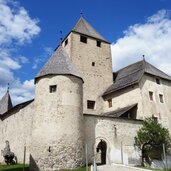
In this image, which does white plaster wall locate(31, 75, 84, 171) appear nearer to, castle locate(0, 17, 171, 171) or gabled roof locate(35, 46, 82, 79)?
castle locate(0, 17, 171, 171)

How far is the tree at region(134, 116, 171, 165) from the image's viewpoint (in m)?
21.9

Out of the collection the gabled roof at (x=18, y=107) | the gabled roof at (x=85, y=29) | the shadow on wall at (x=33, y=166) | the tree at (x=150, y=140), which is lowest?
the shadow on wall at (x=33, y=166)

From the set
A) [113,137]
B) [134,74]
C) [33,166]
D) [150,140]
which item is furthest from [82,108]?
[134,74]

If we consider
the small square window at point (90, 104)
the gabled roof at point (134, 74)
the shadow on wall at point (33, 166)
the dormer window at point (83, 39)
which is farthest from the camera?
the dormer window at point (83, 39)

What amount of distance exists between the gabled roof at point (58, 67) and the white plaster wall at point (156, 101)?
8.25 m

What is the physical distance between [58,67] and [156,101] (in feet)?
37.4

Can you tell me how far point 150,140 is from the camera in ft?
71.9

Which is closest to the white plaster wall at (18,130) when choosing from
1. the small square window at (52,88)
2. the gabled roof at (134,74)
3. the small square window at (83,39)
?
the small square window at (52,88)

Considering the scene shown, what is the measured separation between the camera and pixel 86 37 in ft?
101

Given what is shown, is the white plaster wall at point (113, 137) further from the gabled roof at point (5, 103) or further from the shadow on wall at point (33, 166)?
the gabled roof at point (5, 103)

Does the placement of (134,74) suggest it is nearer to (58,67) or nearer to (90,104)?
(90,104)

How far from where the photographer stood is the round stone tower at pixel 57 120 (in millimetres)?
17547

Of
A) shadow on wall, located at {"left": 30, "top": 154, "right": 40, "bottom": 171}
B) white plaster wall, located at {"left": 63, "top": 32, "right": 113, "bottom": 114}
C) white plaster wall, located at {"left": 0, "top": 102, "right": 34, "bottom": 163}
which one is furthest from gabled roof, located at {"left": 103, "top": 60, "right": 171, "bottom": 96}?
shadow on wall, located at {"left": 30, "top": 154, "right": 40, "bottom": 171}

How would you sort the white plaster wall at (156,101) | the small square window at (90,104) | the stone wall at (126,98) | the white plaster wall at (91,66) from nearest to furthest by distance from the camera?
the stone wall at (126,98)
the white plaster wall at (156,101)
the small square window at (90,104)
the white plaster wall at (91,66)
